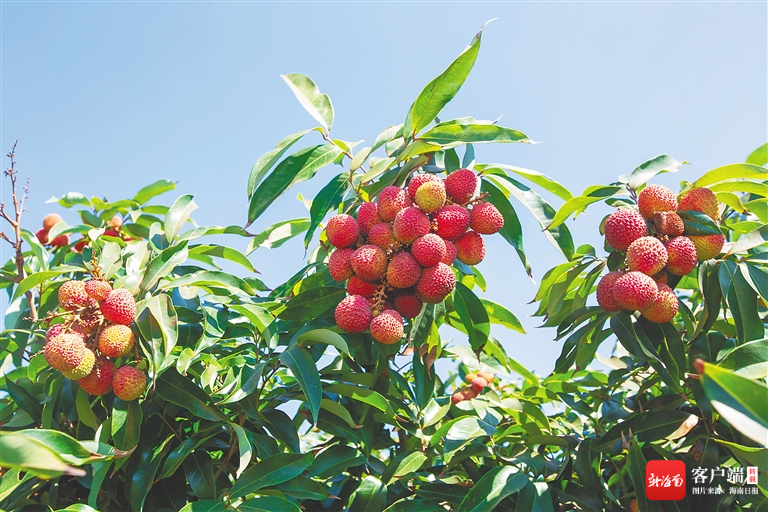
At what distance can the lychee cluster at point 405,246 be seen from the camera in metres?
Answer: 1.77

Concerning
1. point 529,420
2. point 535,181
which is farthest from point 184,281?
point 529,420

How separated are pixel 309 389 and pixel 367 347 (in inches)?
16.1

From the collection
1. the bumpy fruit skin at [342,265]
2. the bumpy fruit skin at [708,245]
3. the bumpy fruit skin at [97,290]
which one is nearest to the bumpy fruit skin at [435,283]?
the bumpy fruit skin at [342,265]

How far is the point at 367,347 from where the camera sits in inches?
81.4

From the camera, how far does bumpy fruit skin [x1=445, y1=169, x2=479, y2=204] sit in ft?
6.20

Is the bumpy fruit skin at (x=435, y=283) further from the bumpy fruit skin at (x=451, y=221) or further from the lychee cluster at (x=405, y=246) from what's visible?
the bumpy fruit skin at (x=451, y=221)

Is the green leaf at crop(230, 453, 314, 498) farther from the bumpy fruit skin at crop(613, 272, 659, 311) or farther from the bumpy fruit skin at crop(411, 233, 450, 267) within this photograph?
the bumpy fruit skin at crop(613, 272, 659, 311)

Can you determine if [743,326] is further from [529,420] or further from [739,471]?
[529,420]

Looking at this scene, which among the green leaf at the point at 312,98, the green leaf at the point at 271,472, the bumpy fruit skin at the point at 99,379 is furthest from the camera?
the green leaf at the point at 312,98

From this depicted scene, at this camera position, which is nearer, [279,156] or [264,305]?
[279,156]

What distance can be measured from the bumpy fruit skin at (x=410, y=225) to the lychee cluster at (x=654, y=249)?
55 centimetres

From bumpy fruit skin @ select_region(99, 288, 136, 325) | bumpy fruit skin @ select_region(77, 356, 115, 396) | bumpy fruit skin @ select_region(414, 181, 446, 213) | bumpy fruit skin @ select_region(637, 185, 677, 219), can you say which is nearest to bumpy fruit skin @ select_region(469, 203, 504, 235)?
bumpy fruit skin @ select_region(414, 181, 446, 213)

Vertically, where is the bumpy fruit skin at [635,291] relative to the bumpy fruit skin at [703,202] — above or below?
below

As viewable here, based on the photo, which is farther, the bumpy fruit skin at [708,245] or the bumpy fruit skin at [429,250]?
the bumpy fruit skin at [708,245]
